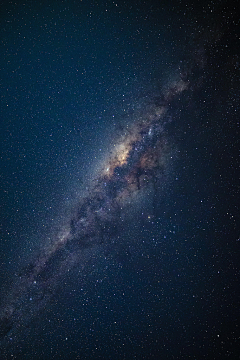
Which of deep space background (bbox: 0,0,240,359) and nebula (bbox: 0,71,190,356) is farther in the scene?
nebula (bbox: 0,71,190,356)

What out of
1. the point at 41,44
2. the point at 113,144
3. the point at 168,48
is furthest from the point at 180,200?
the point at 41,44

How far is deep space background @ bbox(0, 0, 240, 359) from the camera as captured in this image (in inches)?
70.0

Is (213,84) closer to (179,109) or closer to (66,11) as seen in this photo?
(179,109)

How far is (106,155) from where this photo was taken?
1921 mm

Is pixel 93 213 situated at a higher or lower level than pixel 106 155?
lower

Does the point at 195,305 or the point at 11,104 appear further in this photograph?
the point at 195,305

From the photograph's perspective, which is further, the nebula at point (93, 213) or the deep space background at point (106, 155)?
the nebula at point (93, 213)

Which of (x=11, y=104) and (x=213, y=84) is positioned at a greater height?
(x=11, y=104)

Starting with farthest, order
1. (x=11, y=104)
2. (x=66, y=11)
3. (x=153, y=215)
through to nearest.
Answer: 1. (x=153, y=215)
2. (x=11, y=104)
3. (x=66, y=11)

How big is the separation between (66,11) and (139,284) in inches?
120

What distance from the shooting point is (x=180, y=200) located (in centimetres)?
203

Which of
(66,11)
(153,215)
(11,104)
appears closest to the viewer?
(66,11)

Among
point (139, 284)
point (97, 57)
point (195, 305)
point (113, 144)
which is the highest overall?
point (97, 57)

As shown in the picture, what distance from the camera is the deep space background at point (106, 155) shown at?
1.78 m
